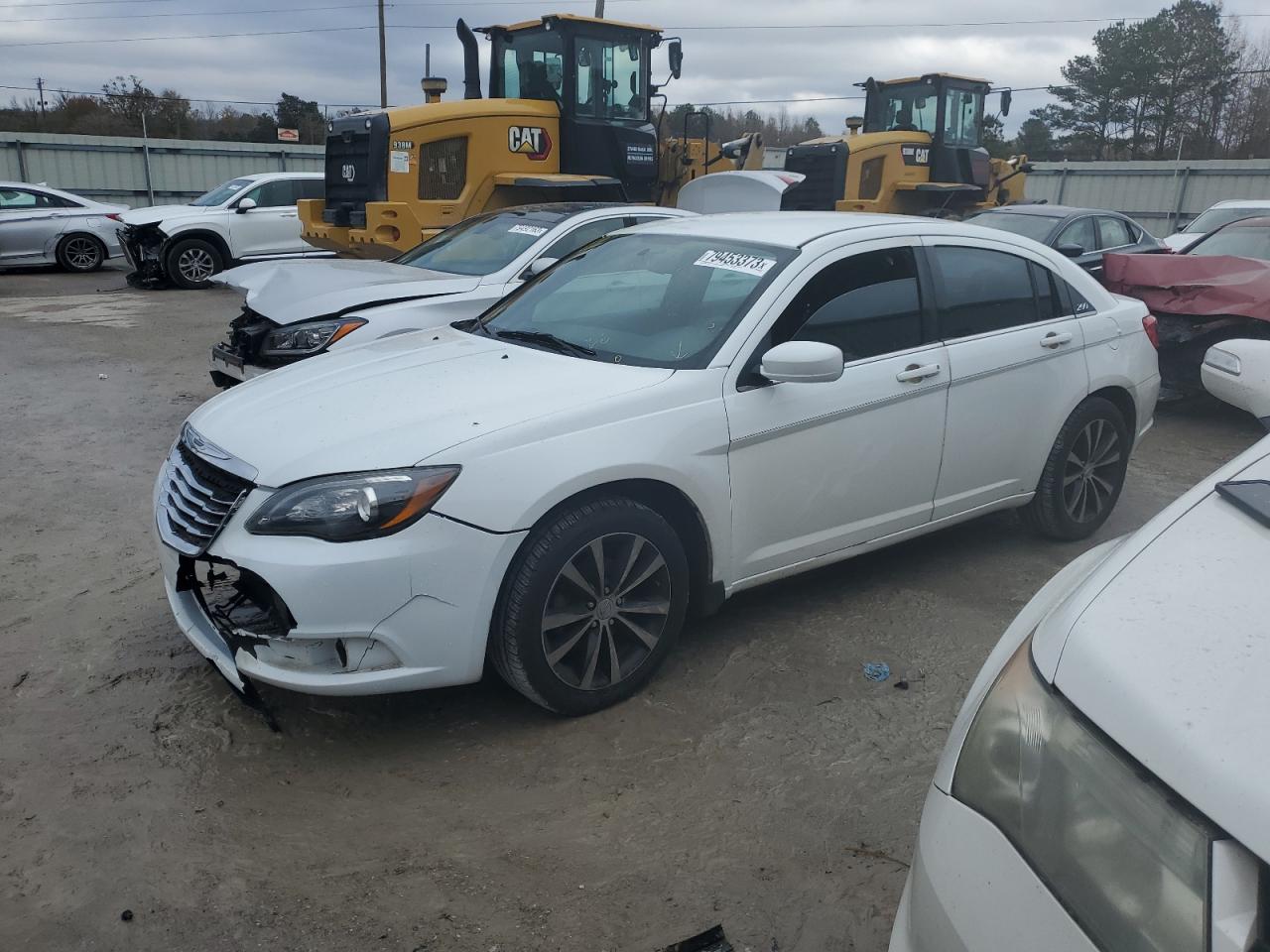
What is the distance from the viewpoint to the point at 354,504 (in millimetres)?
3180

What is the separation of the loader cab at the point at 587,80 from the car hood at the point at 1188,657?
A: 10.4 metres

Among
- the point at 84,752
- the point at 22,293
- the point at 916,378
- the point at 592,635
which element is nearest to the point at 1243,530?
the point at 592,635

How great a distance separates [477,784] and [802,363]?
5.75 ft

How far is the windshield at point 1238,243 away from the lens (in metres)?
9.77

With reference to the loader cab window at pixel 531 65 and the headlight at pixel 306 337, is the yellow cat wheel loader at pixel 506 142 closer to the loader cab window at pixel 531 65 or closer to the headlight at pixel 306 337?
the loader cab window at pixel 531 65

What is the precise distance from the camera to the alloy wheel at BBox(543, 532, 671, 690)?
346 centimetres

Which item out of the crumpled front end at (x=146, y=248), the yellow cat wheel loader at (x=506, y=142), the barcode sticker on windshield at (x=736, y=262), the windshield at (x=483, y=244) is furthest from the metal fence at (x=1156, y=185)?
the barcode sticker on windshield at (x=736, y=262)

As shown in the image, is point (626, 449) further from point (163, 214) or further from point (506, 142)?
point (163, 214)

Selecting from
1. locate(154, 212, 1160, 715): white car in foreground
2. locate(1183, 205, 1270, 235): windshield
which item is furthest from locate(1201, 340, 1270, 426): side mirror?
locate(1183, 205, 1270, 235): windshield

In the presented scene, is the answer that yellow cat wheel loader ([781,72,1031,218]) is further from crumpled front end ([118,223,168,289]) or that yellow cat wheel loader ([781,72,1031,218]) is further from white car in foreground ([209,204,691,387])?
crumpled front end ([118,223,168,289])

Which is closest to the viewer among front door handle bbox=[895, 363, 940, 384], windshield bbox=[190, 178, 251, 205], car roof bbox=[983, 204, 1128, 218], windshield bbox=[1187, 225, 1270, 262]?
front door handle bbox=[895, 363, 940, 384]

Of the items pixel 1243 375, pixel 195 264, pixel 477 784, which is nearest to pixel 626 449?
pixel 477 784

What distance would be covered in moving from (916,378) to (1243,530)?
2548 mm

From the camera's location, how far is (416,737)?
3547 mm
